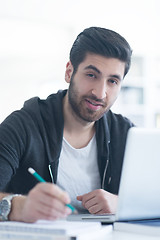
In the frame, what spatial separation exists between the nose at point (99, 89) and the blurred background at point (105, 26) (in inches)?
109

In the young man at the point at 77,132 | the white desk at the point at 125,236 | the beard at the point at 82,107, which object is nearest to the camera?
the white desk at the point at 125,236

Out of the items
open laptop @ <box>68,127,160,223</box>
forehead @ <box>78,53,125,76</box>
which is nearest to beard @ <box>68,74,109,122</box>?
forehead @ <box>78,53,125,76</box>

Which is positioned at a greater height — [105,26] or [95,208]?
[105,26]

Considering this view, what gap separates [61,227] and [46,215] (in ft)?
0.15

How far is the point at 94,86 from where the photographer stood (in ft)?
4.80

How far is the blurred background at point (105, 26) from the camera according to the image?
4148mm

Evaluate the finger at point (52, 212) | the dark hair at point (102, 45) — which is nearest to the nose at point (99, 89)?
the dark hair at point (102, 45)

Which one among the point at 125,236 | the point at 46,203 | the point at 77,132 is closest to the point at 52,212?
the point at 46,203

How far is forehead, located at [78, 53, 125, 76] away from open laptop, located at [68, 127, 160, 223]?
664 millimetres

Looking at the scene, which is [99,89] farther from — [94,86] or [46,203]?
[46,203]

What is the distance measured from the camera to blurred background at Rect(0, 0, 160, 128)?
4148 millimetres

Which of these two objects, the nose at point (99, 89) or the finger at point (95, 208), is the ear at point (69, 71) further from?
the finger at point (95, 208)

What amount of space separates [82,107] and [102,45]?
0.28 meters

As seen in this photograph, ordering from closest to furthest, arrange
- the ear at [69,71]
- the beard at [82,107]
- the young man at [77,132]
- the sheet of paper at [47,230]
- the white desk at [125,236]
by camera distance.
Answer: the sheet of paper at [47,230] < the white desk at [125,236] < the young man at [77,132] < the beard at [82,107] < the ear at [69,71]
